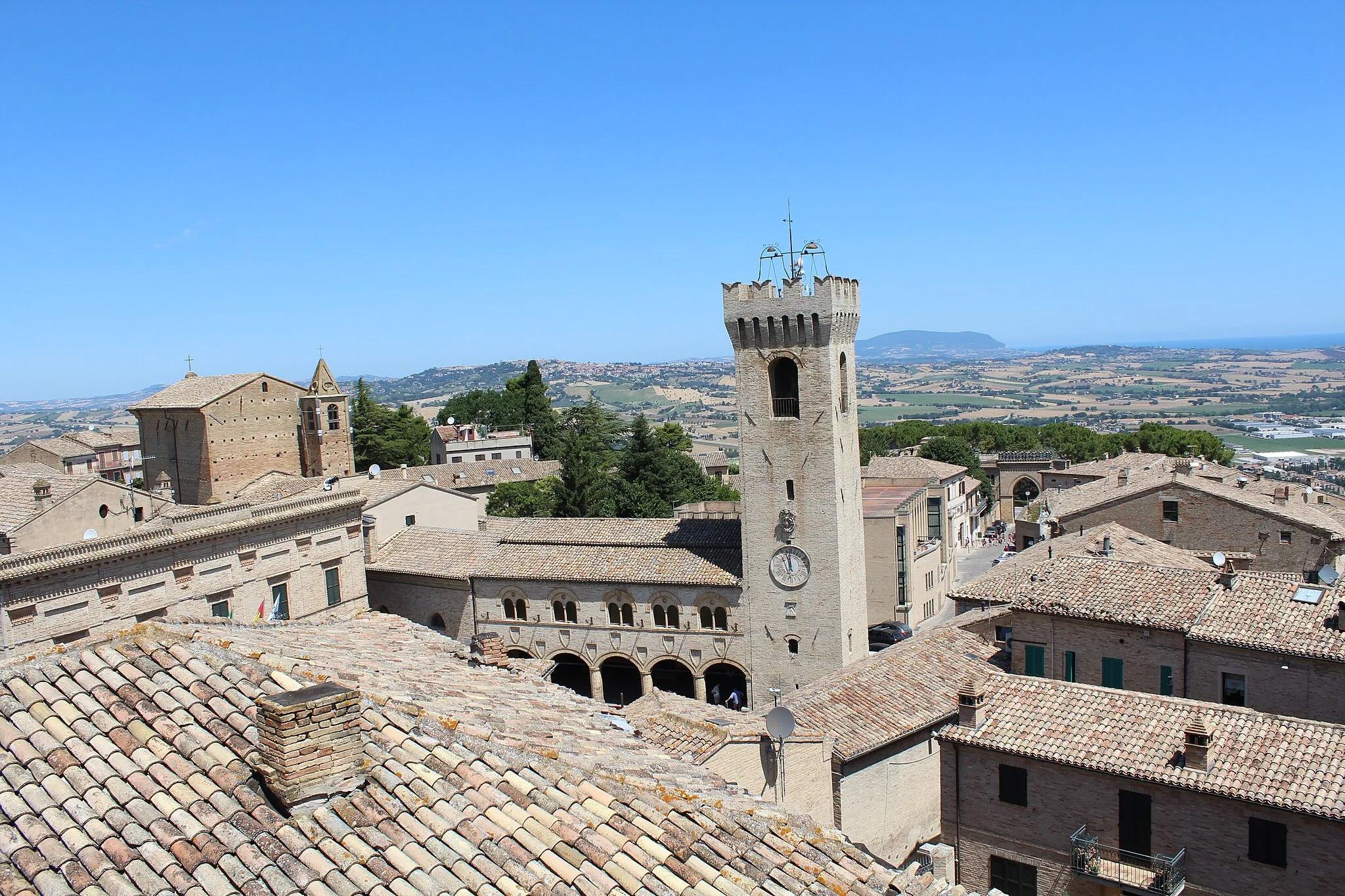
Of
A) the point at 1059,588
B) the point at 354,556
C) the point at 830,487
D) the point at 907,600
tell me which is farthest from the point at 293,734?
the point at 907,600

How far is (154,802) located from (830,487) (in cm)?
3393

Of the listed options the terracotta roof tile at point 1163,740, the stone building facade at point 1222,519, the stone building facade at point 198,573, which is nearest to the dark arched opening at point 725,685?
the stone building facade at point 198,573

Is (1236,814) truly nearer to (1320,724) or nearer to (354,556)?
(1320,724)

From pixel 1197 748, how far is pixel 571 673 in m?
29.0

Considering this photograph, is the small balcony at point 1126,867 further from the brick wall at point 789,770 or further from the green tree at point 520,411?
the green tree at point 520,411

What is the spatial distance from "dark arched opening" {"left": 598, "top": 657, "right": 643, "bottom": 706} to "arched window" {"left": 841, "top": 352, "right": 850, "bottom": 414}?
14163 mm

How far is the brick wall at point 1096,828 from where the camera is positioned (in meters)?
20.9

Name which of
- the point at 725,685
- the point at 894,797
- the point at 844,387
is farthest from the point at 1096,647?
the point at 725,685

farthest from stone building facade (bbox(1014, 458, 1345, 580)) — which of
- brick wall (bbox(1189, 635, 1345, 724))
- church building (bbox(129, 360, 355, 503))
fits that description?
church building (bbox(129, 360, 355, 503))

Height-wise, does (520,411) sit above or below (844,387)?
below

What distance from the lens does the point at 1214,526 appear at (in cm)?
4472

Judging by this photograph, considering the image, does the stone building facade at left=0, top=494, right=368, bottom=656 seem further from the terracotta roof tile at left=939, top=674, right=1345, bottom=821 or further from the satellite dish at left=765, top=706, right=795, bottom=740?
the terracotta roof tile at left=939, top=674, right=1345, bottom=821

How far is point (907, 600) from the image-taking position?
54719 millimetres

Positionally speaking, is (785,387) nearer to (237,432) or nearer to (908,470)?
(908,470)
